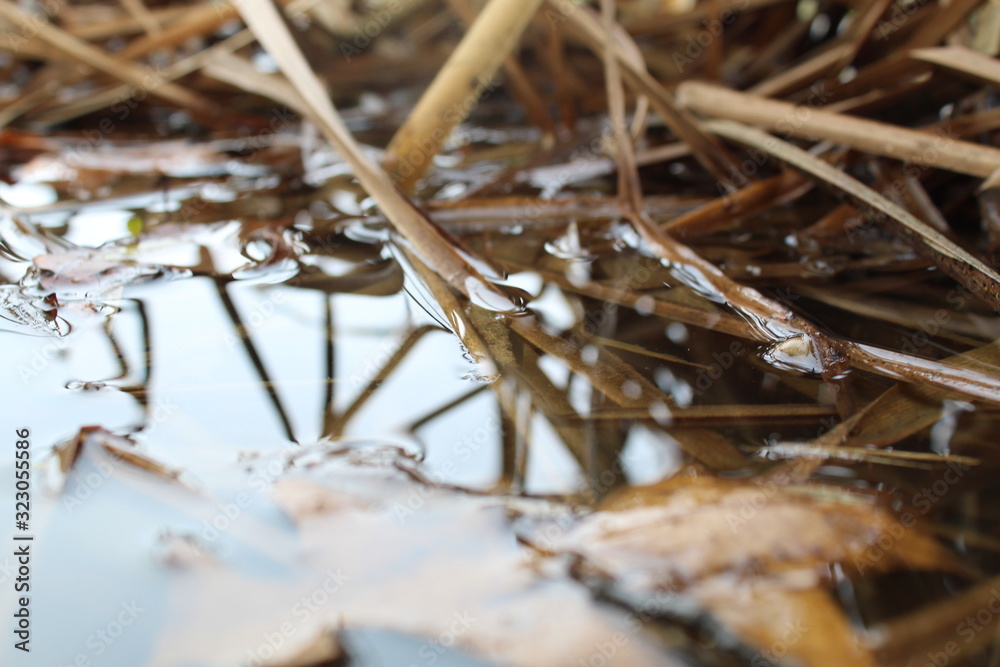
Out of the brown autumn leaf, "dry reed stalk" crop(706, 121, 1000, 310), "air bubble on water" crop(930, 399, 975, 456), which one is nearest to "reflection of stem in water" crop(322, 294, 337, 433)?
the brown autumn leaf

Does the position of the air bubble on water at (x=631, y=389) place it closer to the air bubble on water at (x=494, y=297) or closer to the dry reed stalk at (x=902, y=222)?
the air bubble on water at (x=494, y=297)

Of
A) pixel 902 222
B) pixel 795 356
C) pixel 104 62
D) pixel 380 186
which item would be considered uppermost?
pixel 104 62

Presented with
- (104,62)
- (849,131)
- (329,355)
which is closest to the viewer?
(329,355)

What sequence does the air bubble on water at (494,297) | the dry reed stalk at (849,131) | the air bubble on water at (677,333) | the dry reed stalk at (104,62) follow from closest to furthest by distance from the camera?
the air bubble on water at (677,333), the air bubble on water at (494,297), the dry reed stalk at (849,131), the dry reed stalk at (104,62)

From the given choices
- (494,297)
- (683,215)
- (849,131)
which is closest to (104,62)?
(494,297)

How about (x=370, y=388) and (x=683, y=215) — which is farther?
(x=683, y=215)

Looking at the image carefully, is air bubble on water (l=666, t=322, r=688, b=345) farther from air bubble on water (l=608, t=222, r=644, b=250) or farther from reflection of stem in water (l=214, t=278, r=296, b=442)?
reflection of stem in water (l=214, t=278, r=296, b=442)

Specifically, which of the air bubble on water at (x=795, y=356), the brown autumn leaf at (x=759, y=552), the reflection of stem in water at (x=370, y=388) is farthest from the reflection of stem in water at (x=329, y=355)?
the air bubble on water at (x=795, y=356)
